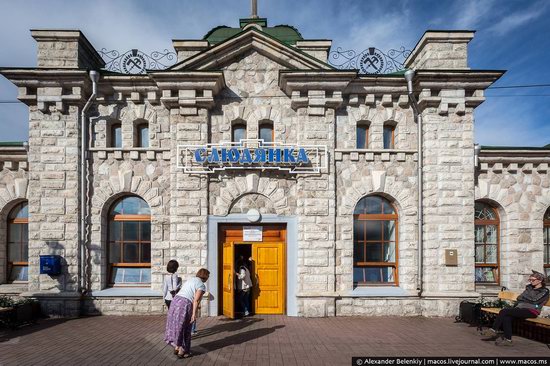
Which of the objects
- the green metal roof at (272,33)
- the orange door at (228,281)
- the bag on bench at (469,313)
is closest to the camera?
the bag on bench at (469,313)

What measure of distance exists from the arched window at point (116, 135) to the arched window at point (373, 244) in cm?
767

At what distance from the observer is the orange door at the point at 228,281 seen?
374 inches

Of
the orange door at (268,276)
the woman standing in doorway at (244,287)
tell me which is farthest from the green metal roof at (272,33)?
the woman standing in doorway at (244,287)

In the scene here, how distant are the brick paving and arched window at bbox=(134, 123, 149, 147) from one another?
17.1 ft

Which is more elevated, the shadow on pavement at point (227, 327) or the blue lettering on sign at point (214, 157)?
the blue lettering on sign at point (214, 157)

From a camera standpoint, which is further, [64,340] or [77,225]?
[77,225]

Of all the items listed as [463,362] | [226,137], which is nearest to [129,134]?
[226,137]

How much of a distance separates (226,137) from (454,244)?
7457 millimetres

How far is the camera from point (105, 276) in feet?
33.9

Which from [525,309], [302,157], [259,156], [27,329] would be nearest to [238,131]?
[259,156]

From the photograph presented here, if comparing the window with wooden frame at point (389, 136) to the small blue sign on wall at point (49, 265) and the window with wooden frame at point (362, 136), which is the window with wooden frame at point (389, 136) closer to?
the window with wooden frame at point (362, 136)

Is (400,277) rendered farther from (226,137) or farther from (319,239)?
(226,137)

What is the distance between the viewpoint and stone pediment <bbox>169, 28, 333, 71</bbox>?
33.2 ft

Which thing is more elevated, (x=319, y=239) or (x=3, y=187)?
(x=3, y=187)
